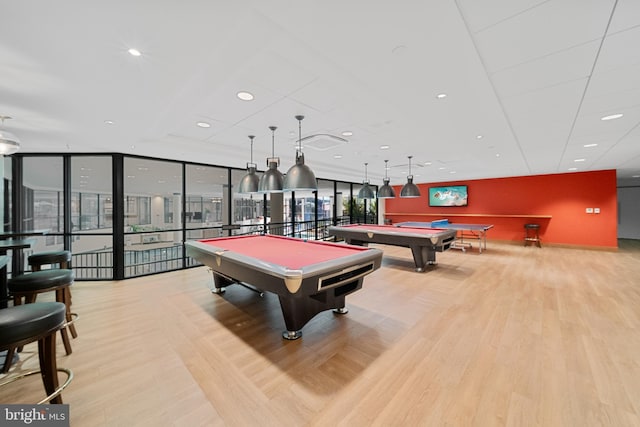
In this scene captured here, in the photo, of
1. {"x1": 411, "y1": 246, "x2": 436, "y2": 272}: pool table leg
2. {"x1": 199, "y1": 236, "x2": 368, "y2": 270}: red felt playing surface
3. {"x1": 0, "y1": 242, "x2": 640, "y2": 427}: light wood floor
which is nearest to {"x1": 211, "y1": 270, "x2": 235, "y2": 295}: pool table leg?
{"x1": 0, "y1": 242, "x2": 640, "y2": 427}: light wood floor

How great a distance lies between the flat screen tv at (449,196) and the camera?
9891 millimetres

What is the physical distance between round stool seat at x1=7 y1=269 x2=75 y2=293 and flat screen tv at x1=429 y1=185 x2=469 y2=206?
11.3m

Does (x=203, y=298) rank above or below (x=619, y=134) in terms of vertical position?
below

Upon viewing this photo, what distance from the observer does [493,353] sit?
225cm

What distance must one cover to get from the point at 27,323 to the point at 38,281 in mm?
1164

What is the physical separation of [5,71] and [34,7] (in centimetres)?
115

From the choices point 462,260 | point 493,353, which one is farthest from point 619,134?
point 493,353

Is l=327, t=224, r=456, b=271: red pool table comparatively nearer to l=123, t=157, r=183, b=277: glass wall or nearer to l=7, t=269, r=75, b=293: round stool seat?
l=123, t=157, r=183, b=277: glass wall

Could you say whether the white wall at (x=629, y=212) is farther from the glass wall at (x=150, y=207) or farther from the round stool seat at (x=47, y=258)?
the round stool seat at (x=47, y=258)

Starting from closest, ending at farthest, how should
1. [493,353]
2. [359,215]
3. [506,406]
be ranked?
[506,406]
[493,353]
[359,215]

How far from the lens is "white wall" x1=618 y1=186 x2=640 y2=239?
9953 mm

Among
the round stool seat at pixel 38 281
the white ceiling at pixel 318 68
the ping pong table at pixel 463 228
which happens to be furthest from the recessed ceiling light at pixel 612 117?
the round stool seat at pixel 38 281

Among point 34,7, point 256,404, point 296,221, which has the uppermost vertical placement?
point 34,7

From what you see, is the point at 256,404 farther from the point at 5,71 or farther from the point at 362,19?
the point at 5,71
